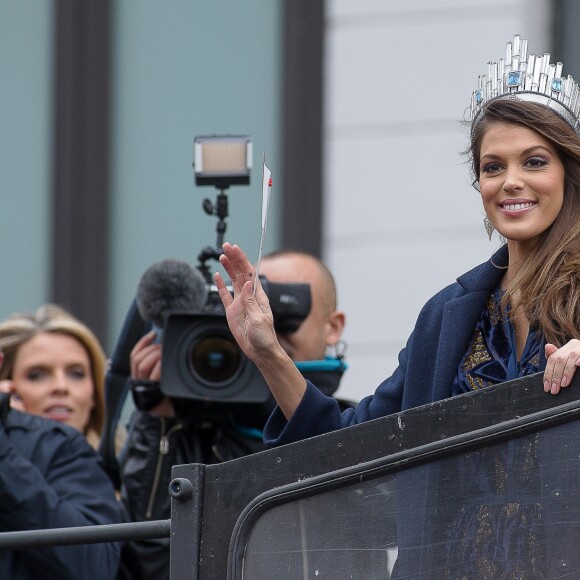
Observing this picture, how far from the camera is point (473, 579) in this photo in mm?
1927

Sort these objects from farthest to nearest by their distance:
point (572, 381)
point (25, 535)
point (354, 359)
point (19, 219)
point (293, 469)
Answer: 1. point (19, 219)
2. point (354, 359)
3. point (25, 535)
4. point (293, 469)
5. point (572, 381)

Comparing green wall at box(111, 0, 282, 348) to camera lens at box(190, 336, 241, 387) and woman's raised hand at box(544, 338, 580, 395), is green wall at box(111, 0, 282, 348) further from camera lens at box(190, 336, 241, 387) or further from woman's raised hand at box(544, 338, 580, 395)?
woman's raised hand at box(544, 338, 580, 395)

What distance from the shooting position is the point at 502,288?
263cm

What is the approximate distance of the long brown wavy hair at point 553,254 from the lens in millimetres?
2439

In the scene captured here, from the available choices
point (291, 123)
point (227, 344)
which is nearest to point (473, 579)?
point (227, 344)

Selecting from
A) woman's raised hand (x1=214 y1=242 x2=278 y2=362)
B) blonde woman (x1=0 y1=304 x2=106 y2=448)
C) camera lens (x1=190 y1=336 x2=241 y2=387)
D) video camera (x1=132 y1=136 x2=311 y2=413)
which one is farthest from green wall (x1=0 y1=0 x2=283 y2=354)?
woman's raised hand (x1=214 y1=242 x2=278 y2=362)

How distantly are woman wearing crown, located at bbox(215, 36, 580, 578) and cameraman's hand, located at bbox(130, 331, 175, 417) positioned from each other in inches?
45.6

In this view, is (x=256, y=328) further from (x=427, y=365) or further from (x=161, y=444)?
(x=161, y=444)

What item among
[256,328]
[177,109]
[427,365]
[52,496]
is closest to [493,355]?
[427,365]

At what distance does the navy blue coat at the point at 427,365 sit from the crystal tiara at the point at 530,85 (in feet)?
0.88

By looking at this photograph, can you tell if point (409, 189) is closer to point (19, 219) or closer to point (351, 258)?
point (351, 258)

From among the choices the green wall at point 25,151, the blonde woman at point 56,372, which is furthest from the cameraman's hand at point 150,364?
the green wall at point 25,151

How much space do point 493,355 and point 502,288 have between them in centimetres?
17

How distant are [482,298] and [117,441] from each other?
6.76 ft
